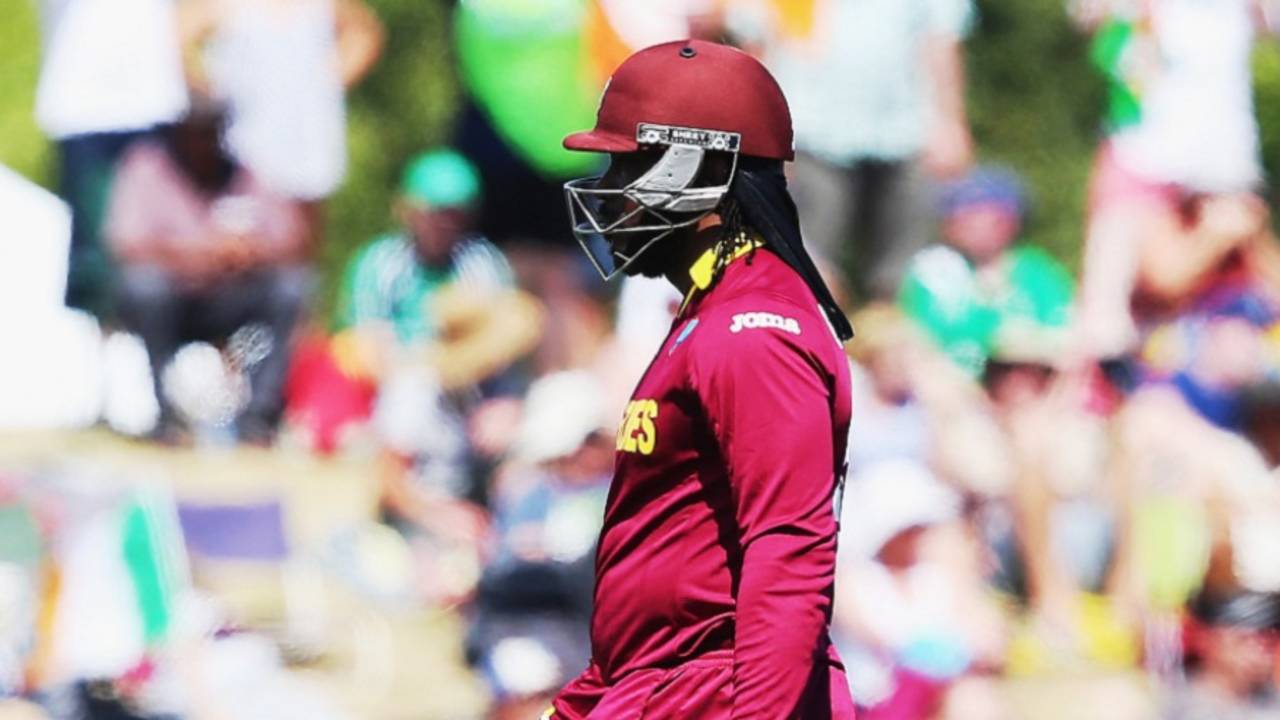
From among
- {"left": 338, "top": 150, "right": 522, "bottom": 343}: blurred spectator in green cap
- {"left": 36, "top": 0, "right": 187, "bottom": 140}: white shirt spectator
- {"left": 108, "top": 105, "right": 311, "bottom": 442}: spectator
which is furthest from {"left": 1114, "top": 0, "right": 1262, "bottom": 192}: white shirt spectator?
{"left": 36, "top": 0, "right": 187, "bottom": 140}: white shirt spectator

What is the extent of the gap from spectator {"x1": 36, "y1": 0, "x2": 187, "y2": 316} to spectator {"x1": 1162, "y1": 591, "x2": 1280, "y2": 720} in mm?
4058

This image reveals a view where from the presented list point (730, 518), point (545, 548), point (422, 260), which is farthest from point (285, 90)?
point (730, 518)

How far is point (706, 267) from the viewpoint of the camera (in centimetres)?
319

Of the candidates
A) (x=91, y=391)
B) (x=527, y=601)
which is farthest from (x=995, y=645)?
(x=91, y=391)

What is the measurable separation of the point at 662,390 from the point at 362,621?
4633mm

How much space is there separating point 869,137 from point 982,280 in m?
0.67

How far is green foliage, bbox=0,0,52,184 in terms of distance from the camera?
760cm

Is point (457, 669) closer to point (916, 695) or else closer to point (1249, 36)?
point (916, 695)

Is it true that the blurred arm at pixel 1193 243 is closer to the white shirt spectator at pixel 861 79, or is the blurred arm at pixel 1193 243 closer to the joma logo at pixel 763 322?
the white shirt spectator at pixel 861 79

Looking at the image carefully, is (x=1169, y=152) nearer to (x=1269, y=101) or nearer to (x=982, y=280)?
(x=1269, y=101)

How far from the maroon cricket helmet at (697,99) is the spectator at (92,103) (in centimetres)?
479

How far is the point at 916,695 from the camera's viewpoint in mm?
7480

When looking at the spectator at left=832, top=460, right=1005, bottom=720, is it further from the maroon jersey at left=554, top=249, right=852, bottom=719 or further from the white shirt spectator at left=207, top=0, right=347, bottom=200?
the maroon jersey at left=554, top=249, right=852, bottom=719

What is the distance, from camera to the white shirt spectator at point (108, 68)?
7621 mm
